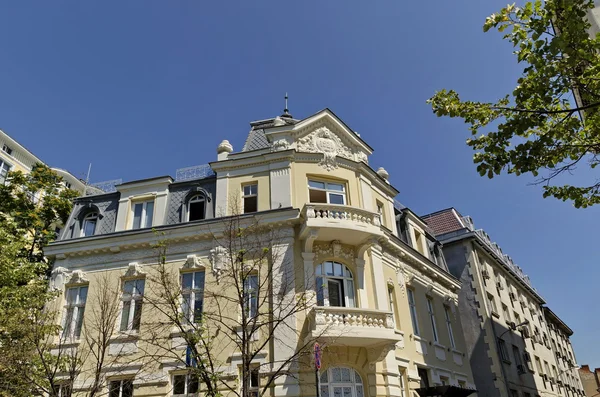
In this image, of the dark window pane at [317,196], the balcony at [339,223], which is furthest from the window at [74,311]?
the dark window pane at [317,196]

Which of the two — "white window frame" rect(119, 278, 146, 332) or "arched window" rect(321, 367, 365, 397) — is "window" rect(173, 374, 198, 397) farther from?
"arched window" rect(321, 367, 365, 397)

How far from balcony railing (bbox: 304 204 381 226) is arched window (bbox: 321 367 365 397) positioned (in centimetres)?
543

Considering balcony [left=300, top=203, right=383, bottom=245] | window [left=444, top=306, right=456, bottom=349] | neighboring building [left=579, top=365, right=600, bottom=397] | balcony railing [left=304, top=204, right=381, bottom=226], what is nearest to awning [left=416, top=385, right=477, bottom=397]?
window [left=444, top=306, right=456, bottom=349]

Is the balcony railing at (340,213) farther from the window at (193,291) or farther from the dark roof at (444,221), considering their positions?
the dark roof at (444,221)

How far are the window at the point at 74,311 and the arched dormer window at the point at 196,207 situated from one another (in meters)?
5.19

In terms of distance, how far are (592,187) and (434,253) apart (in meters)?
15.9

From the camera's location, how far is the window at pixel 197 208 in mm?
19125

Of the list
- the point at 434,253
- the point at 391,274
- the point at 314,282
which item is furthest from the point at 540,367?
the point at 314,282

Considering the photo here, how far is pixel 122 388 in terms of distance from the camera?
53.3ft

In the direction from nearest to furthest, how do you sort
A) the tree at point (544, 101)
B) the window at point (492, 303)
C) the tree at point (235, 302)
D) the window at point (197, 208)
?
the tree at point (544, 101) → the tree at point (235, 302) → the window at point (197, 208) → the window at point (492, 303)

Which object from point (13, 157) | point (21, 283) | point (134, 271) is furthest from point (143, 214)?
point (13, 157)

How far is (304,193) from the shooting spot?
18500mm

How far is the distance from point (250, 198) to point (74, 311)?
27.5ft

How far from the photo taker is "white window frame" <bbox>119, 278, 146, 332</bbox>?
56.9 feet
